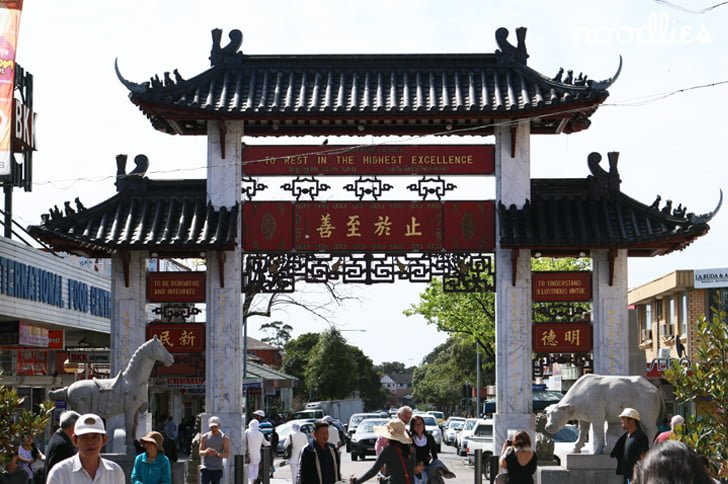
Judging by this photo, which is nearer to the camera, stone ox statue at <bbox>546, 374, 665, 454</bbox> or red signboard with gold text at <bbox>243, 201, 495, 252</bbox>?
stone ox statue at <bbox>546, 374, 665, 454</bbox>

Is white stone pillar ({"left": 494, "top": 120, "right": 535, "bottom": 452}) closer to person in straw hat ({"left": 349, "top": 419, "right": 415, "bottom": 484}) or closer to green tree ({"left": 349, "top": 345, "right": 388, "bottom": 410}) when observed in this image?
person in straw hat ({"left": 349, "top": 419, "right": 415, "bottom": 484})

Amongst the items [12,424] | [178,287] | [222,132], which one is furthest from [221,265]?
[12,424]

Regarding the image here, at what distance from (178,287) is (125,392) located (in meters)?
2.83

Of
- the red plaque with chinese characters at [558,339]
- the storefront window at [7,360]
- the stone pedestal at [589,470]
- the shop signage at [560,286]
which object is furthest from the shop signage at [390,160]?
the storefront window at [7,360]

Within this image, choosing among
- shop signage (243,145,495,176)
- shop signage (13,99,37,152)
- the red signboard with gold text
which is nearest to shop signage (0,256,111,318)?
shop signage (13,99,37,152)

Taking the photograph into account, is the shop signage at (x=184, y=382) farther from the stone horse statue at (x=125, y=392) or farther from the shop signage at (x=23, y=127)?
the stone horse statue at (x=125, y=392)

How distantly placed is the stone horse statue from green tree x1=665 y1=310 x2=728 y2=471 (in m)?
10.2

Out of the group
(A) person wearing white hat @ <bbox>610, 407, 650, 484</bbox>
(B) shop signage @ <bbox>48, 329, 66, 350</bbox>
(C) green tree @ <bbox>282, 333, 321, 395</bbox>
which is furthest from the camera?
(C) green tree @ <bbox>282, 333, 321, 395</bbox>

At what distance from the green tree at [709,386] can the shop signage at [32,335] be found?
19202 millimetres

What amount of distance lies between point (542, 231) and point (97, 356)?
21392 mm

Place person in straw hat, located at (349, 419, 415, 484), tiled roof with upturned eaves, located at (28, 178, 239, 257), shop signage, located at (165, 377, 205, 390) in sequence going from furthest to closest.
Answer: shop signage, located at (165, 377, 205, 390), tiled roof with upturned eaves, located at (28, 178, 239, 257), person in straw hat, located at (349, 419, 415, 484)

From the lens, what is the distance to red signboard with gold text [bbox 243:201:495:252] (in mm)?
24062

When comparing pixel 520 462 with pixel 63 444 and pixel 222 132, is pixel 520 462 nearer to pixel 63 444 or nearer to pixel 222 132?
pixel 63 444

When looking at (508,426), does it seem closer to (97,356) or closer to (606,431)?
(606,431)
